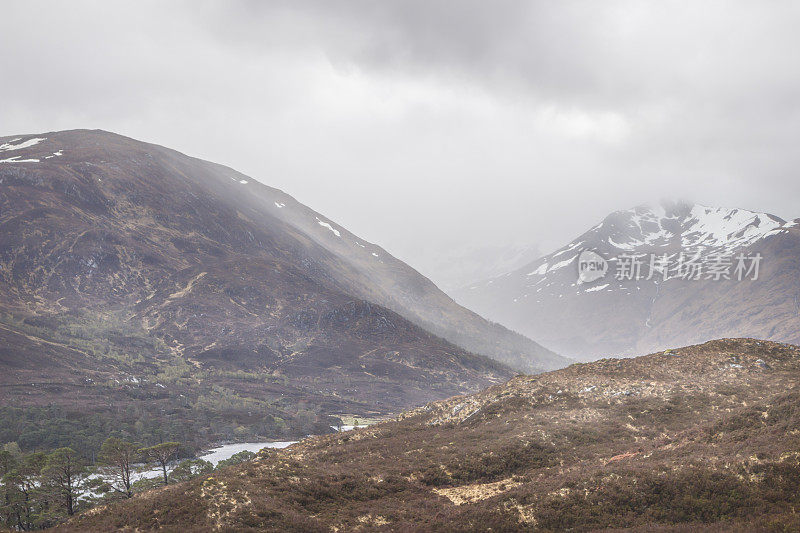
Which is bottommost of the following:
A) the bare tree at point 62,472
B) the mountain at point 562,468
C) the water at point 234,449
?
the water at point 234,449

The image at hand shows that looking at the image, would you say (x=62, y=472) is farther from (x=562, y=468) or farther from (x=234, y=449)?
(x=234, y=449)

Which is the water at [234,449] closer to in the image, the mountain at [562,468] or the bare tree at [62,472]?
the bare tree at [62,472]

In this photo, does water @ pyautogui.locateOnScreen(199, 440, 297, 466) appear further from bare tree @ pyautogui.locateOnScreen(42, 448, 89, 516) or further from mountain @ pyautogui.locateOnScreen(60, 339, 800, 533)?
mountain @ pyautogui.locateOnScreen(60, 339, 800, 533)

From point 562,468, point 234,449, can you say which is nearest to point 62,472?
point 562,468

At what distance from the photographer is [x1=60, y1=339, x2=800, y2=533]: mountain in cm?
2427

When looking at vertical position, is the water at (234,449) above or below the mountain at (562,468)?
below

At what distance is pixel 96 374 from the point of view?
190 m

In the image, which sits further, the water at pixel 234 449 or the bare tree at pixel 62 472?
the water at pixel 234 449

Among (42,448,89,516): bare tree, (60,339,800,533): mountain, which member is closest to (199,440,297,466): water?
(42,448,89,516): bare tree

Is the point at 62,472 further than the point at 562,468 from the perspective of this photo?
Yes

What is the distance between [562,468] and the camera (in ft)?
116

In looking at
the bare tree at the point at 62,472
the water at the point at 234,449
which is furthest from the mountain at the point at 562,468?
the water at the point at 234,449

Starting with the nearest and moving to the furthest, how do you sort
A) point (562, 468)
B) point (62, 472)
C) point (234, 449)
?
1. point (562, 468)
2. point (62, 472)
3. point (234, 449)

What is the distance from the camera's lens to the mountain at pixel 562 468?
2427cm
